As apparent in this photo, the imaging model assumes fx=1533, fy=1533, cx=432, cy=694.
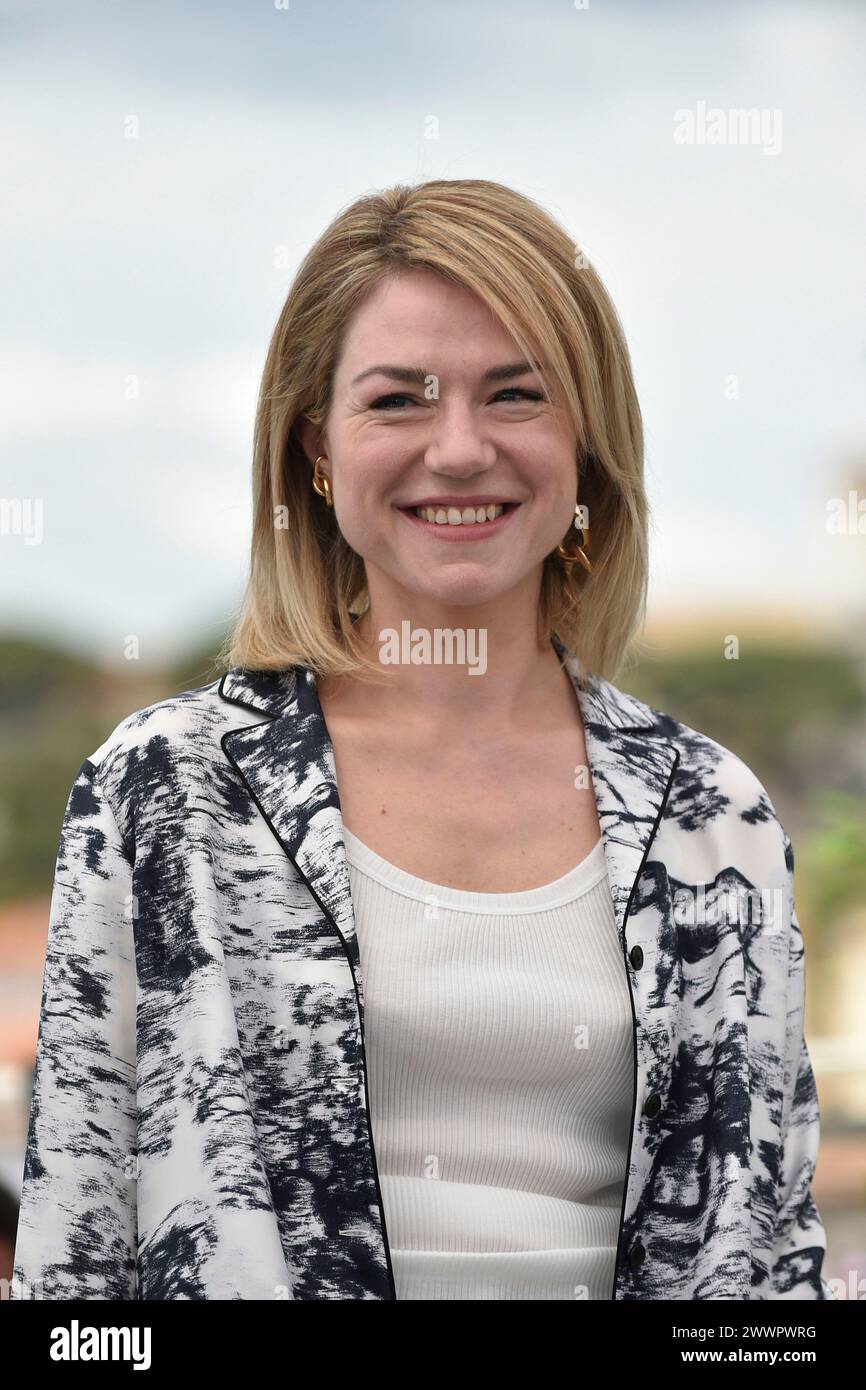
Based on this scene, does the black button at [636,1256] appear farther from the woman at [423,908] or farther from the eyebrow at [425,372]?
the eyebrow at [425,372]

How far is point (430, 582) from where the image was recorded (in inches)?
62.8

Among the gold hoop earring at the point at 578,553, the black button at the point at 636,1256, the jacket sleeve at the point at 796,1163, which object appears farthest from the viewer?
the gold hoop earring at the point at 578,553

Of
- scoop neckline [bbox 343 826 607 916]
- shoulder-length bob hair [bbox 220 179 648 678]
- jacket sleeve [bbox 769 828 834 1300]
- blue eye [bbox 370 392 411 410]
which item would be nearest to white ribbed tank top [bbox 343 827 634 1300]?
scoop neckline [bbox 343 826 607 916]

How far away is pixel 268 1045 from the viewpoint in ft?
4.87

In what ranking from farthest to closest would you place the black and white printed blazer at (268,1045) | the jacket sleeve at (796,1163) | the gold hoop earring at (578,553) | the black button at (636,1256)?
the gold hoop earring at (578,553) → the jacket sleeve at (796,1163) → the black button at (636,1256) → the black and white printed blazer at (268,1045)

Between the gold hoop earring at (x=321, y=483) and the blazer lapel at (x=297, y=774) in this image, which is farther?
the gold hoop earring at (x=321, y=483)

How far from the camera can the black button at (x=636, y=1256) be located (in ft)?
5.04

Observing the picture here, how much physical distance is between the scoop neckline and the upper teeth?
0.33 m

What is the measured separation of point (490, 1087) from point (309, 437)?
2.44 ft

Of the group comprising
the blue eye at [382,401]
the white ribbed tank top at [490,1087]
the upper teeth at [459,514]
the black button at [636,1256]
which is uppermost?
the blue eye at [382,401]

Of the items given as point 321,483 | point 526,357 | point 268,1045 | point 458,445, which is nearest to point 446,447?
point 458,445

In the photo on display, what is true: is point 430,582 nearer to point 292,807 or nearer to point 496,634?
point 496,634

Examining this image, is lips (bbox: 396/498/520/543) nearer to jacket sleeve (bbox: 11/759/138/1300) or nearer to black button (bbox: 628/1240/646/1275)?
jacket sleeve (bbox: 11/759/138/1300)

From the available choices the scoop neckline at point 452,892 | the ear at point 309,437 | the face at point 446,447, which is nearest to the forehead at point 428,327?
the face at point 446,447
